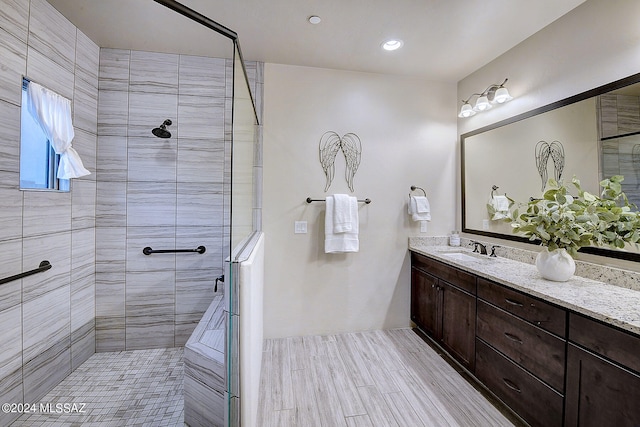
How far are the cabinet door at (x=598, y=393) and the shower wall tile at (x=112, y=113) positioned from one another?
3.32 m

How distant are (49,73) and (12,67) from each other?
260 mm

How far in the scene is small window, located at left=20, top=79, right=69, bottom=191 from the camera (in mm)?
1557

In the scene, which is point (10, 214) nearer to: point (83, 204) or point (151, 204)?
point (83, 204)

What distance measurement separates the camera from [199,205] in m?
2.45

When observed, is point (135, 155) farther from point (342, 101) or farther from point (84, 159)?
point (342, 101)

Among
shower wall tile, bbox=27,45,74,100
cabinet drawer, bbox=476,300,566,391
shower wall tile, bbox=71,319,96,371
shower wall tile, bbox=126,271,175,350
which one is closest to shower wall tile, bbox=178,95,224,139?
shower wall tile, bbox=27,45,74,100

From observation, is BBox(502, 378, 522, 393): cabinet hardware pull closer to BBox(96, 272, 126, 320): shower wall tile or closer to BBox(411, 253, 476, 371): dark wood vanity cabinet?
BBox(411, 253, 476, 371): dark wood vanity cabinet

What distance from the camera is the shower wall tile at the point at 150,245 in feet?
7.73

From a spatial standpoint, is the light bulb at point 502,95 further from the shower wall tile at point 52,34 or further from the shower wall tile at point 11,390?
the shower wall tile at point 11,390

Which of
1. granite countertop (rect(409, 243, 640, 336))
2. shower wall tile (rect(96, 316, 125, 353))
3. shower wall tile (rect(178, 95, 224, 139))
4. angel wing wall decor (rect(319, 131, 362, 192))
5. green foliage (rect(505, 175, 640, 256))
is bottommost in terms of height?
shower wall tile (rect(96, 316, 125, 353))

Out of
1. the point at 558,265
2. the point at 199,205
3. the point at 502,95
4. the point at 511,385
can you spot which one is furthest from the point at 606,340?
the point at 199,205

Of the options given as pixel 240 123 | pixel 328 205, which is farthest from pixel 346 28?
pixel 328 205

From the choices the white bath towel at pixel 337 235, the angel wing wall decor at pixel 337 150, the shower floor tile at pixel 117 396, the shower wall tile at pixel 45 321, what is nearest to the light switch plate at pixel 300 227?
the white bath towel at pixel 337 235

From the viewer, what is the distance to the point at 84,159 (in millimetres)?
2125
